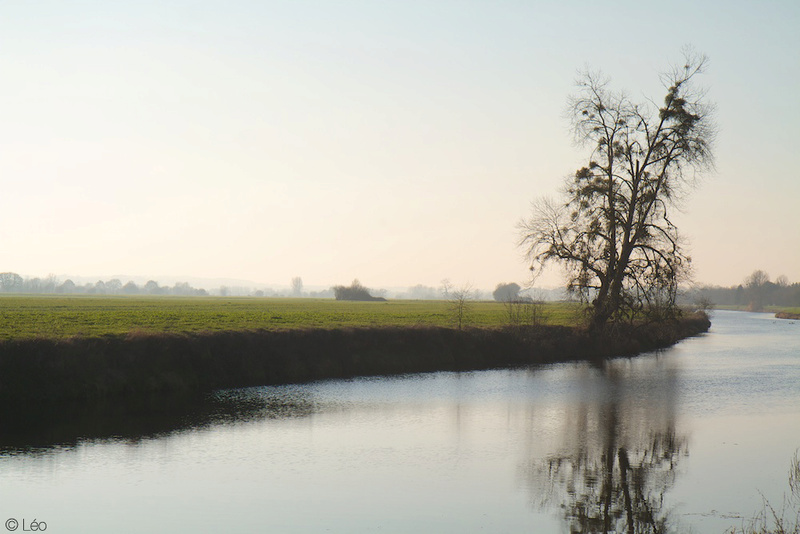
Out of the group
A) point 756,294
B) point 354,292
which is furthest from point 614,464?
point 756,294

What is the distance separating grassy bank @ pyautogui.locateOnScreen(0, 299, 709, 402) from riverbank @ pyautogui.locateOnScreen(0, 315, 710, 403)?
0.04 metres

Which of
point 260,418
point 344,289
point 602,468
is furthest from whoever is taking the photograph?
point 344,289

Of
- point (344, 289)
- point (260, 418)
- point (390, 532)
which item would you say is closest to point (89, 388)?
point (260, 418)

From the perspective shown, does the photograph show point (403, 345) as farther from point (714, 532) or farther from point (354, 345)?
point (714, 532)

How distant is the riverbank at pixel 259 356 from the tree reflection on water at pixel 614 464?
460 inches

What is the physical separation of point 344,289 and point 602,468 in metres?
120

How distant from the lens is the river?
12.8 metres

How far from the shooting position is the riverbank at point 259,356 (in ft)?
80.1

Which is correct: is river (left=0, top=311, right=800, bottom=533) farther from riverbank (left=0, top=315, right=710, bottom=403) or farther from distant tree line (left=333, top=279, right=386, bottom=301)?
distant tree line (left=333, top=279, right=386, bottom=301)

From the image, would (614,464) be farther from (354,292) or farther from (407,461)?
(354,292)

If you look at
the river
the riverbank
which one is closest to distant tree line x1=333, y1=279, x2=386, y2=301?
the riverbank

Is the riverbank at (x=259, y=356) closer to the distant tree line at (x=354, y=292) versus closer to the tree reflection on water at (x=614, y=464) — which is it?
the tree reflection on water at (x=614, y=464)

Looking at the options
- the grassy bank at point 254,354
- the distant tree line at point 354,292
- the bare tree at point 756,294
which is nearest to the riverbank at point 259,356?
the grassy bank at point 254,354

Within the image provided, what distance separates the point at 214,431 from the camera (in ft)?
66.4
